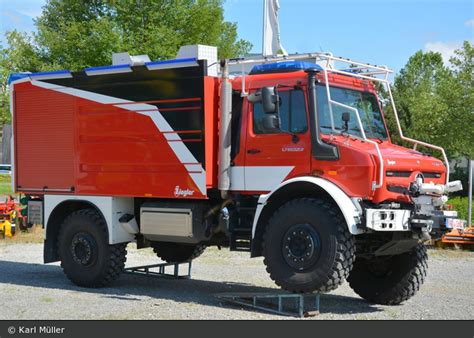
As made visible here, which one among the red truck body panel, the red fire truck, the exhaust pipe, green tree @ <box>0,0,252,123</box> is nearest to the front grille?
the red fire truck

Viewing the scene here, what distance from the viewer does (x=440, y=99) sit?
43.0m

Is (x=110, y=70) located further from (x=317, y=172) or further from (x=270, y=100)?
(x=317, y=172)

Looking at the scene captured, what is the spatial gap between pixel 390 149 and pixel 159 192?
3409 millimetres

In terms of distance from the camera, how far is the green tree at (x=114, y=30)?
88.5 ft

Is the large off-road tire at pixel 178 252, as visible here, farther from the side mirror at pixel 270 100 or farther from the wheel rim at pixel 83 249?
the side mirror at pixel 270 100

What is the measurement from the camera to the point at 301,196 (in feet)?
31.2

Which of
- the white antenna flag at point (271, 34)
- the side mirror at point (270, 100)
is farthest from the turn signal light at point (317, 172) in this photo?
the white antenna flag at point (271, 34)

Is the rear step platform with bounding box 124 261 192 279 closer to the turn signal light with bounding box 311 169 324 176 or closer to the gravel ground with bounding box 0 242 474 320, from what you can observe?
the gravel ground with bounding box 0 242 474 320

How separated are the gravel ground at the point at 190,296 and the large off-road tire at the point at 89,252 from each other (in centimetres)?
21

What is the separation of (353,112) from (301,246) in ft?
6.78

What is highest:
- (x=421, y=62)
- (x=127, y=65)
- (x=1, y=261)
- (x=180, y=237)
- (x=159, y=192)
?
(x=421, y=62)

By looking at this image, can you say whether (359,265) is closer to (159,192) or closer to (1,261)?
(159,192)
